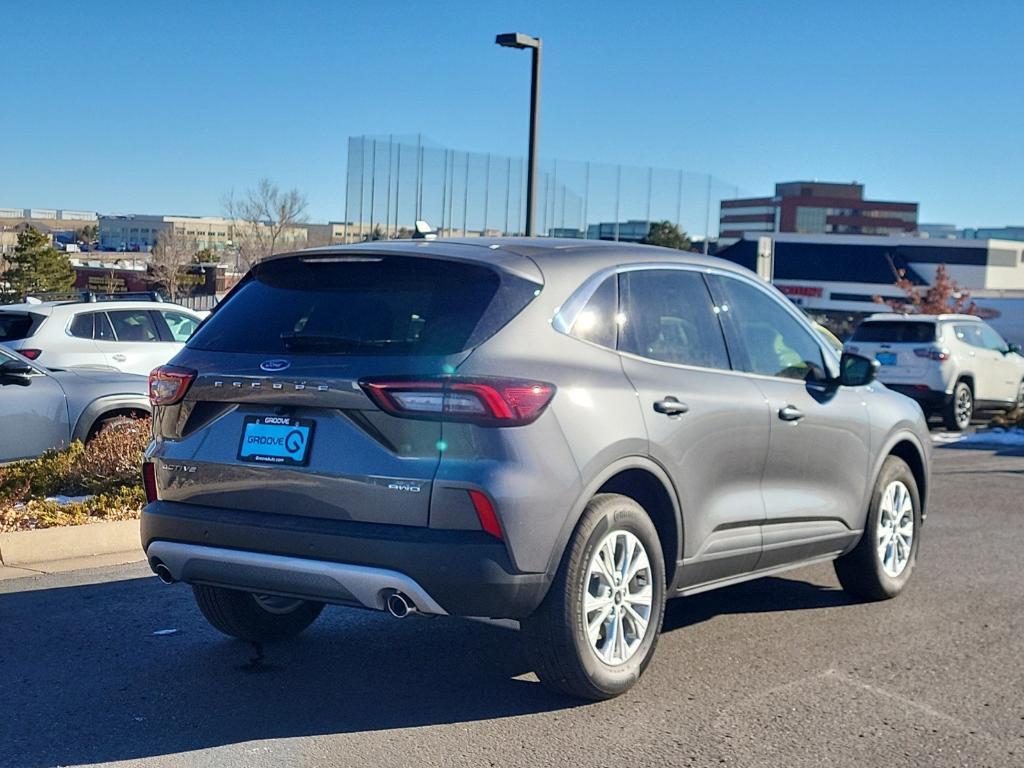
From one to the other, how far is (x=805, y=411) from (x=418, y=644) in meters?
2.23

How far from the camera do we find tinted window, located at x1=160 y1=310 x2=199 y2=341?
16.1 metres

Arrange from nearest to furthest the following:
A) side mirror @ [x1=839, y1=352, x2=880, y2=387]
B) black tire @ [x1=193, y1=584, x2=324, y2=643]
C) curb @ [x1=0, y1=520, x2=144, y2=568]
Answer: black tire @ [x1=193, y1=584, x2=324, y2=643], side mirror @ [x1=839, y1=352, x2=880, y2=387], curb @ [x1=0, y1=520, x2=144, y2=568]

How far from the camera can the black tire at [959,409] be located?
18.2m

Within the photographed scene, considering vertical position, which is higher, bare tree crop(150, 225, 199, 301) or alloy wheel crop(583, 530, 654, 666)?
bare tree crop(150, 225, 199, 301)

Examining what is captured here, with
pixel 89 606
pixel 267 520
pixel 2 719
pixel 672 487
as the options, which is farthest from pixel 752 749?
pixel 89 606

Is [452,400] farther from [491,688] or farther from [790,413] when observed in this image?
[790,413]

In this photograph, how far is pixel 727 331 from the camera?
608 cm

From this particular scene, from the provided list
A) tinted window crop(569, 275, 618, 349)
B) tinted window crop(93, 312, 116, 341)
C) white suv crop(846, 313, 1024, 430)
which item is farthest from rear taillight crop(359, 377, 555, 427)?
white suv crop(846, 313, 1024, 430)

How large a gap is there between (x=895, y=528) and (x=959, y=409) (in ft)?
39.3

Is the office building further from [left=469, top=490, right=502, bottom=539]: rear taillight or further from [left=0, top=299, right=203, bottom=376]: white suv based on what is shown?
[left=469, top=490, right=502, bottom=539]: rear taillight

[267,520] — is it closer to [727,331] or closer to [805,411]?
[727,331]

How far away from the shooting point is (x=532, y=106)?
17609 mm

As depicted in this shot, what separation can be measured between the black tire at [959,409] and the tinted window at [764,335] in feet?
40.9

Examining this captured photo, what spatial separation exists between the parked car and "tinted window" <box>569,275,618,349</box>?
20.7 feet
